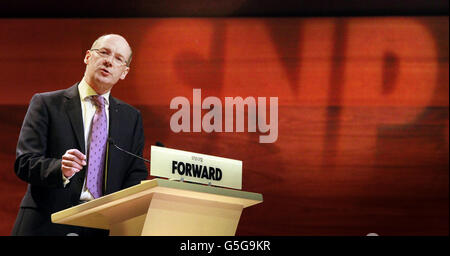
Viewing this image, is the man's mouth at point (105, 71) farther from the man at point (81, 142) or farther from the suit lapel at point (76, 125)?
the suit lapel at point (76, 125)

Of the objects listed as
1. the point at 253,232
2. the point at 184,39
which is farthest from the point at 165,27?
the point at 253,232

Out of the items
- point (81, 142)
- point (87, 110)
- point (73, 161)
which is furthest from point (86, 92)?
point (73, 161)

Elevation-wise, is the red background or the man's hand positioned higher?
the red background

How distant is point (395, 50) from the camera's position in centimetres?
334

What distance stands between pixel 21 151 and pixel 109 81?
0.44 metres

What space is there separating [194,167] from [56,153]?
72cm

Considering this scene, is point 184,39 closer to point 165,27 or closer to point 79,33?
point 165,27

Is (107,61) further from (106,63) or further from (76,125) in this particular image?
(76,125)

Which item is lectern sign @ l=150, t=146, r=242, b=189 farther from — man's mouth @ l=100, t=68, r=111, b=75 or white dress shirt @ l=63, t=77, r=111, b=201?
→ man's mouth @ l=100, t=68, r=111, b=75

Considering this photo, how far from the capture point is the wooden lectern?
169 centimetres

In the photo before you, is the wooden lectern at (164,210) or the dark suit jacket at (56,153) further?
the dark suit jacket at (56,153)

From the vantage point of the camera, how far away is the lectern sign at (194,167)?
5.64 ft

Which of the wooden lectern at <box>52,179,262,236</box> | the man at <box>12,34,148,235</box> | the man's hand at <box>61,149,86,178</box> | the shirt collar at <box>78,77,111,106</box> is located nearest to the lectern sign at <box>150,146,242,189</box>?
the wooden lectern at <box>52,179,262,236</box>

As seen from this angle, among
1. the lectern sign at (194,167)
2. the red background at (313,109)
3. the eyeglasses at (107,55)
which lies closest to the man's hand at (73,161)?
the lectern sign at (194,167)
